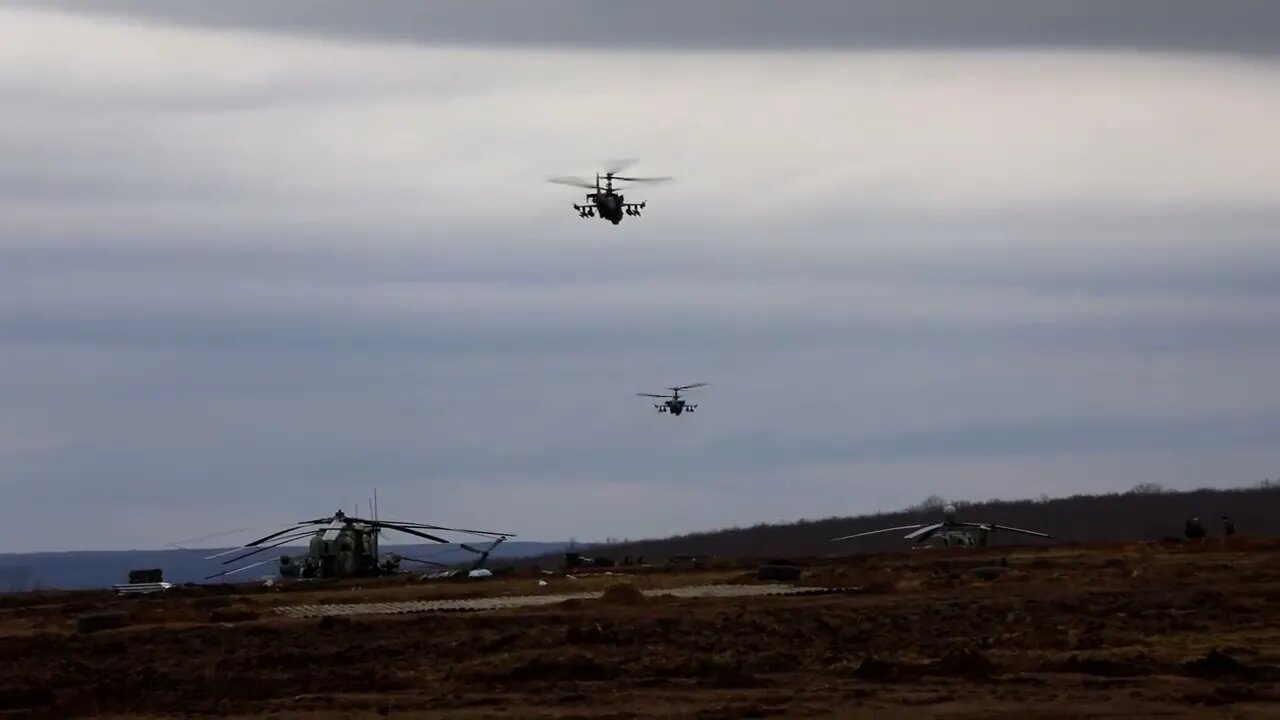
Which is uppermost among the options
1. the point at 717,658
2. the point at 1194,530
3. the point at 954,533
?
the point at 954,533

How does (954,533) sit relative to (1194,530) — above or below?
above

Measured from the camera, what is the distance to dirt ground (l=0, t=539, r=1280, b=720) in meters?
26.6

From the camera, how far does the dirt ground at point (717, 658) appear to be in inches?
1046

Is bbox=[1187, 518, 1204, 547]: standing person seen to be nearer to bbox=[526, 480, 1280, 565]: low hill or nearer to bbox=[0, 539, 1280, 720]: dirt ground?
bbox=[0, 539, 1280, 720]: dirt ground

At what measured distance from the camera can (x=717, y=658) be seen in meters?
31.3

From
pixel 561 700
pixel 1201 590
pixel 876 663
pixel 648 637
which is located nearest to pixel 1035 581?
pixel 1201 590

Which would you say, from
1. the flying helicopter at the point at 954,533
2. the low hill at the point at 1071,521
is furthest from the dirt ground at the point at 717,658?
the low hill at the point at 1071,521

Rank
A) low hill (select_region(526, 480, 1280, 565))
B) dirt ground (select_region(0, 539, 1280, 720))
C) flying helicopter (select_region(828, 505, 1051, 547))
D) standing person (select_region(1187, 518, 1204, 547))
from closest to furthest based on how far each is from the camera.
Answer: dirt ground (select_region(0, 539, 1280, 720))
standing person (select_region(1187, 518, 1204, 547))
flying helicopter (select_region(828, 505, 1051, 547))
low hill (select_region(526, 480, 1280, 565))

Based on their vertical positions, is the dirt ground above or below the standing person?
below

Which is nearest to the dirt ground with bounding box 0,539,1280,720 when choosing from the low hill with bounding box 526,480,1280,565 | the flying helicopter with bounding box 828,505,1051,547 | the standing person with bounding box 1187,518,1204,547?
the standing person with bounding box 1187,518,1204,547

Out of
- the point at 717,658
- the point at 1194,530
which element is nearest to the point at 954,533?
the point at 1194,530

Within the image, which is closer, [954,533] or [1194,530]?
[1194,530]

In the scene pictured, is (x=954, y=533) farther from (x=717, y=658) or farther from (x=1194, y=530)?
(x=717, y=658)

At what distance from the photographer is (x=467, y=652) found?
33625 millimetres
